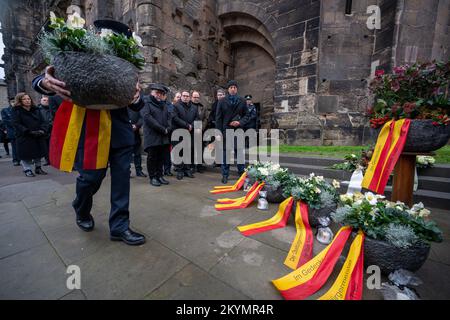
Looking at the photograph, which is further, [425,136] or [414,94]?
[414,94]

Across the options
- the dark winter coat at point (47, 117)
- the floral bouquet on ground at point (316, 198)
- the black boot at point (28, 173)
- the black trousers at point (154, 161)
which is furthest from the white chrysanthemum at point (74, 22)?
the dark winter coat at point (47, 117)

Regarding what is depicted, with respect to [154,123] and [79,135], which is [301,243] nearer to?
[79,135]

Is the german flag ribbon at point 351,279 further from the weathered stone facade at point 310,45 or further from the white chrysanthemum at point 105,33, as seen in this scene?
the weathered stone facade at point 310,45

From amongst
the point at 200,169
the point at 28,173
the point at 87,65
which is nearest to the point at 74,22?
the point at 87,65

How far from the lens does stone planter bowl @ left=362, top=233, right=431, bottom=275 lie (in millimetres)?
1335

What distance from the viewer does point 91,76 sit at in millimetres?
1310

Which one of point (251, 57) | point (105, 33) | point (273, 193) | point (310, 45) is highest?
point (251, 57)

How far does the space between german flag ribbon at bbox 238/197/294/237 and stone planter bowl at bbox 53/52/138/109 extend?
1625 millimetres

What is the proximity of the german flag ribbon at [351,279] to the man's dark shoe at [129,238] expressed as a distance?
144 centimetres

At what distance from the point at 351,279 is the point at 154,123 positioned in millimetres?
3486

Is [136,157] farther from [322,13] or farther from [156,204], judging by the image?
[322,13]

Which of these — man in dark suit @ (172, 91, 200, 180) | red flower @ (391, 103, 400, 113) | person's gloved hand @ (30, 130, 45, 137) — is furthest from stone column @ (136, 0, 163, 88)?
red flower @ (391, 103, 400, 113)

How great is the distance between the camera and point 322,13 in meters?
6.25

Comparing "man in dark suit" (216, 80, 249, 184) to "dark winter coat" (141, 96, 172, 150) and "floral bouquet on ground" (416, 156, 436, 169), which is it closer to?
"dark winter coat" (141, 96, 172, 150)
